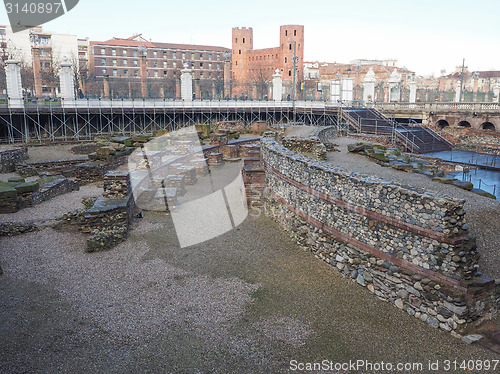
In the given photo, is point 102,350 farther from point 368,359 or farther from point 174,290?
point 368,359

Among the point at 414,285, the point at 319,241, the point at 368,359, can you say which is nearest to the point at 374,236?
the point at 414,285

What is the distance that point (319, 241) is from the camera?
28.9 feet

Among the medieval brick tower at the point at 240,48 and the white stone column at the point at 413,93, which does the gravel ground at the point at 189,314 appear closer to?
the white stone column at the point at 413,93

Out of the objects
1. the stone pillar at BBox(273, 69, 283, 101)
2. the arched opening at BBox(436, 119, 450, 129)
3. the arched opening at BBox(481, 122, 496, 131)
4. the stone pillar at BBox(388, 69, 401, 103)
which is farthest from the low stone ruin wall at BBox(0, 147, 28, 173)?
the stone pillar at BBox(388, 69, 401, 103)

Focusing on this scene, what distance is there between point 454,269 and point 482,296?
57 centimetres

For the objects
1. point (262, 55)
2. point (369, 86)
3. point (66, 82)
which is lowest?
point (66, 82)

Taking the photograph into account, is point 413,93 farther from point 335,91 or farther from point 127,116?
point 127,116

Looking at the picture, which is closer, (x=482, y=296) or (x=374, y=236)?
(x=482, y=296)

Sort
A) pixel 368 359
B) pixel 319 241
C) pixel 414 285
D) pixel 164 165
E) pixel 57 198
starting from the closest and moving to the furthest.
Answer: pixel 368 359, pixel 414 285, pixel 319 241, pixel 57 198, pixel 164 165

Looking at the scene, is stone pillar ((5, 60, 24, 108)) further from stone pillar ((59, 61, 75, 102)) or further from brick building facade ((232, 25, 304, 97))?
brick building facade ((232, 25, 304, 97))

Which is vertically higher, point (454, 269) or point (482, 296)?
point (454, 269)

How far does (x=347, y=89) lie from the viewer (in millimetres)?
36312

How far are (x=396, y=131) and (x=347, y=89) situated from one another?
42.3 feet

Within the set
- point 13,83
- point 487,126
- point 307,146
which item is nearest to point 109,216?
point 307,146
